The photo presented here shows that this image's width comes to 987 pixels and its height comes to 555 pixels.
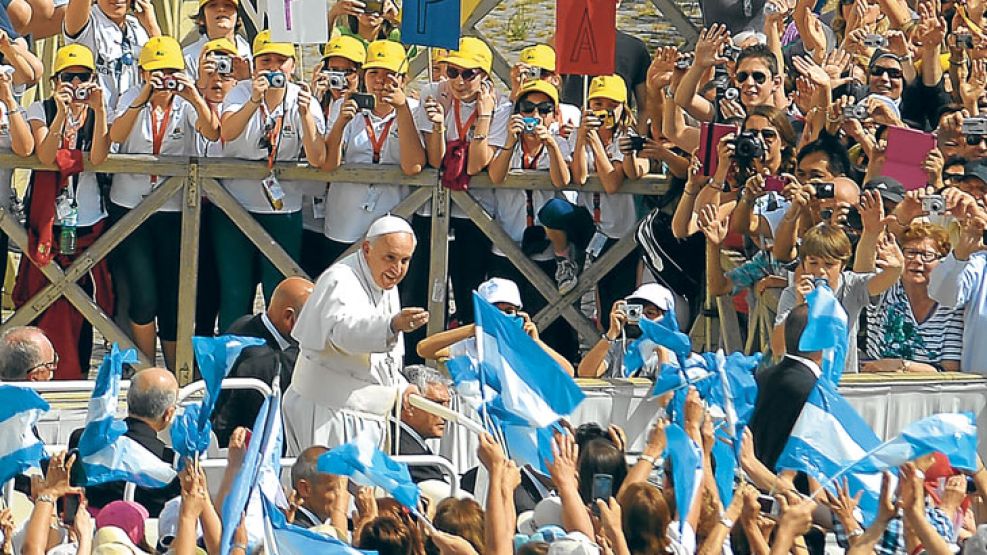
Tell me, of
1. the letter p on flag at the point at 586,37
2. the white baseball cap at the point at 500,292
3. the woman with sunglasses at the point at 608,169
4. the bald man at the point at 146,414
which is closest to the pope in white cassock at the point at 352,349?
the white baseball cap at the point at 500,292

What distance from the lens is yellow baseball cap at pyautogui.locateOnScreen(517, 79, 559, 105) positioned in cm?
1452

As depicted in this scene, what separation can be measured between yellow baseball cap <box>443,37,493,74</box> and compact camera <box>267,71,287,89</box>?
0.90 m

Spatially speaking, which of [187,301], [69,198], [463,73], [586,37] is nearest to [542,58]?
[586,37]

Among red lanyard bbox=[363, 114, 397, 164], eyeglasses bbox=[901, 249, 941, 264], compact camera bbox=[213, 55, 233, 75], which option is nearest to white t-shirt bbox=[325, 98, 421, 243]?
red lanyard bbox=[363, 114, 397, 164]

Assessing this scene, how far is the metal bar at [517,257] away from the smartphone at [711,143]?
3.79ft

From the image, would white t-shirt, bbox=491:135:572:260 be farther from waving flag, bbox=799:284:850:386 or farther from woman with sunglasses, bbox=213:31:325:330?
waving flag, bbox=799:284:850:386

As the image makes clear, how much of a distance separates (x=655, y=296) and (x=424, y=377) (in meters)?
1.29

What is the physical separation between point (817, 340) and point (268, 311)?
2.87 metres

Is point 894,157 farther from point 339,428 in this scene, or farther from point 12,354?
point 12,354

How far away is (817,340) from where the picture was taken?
1152 centimetres

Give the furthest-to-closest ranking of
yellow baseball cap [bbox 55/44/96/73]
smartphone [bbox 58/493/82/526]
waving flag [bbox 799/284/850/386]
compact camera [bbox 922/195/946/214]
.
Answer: yellow baseball cap [bbox 55/44/96/73]
compact camera [bbox 922/195/946/214]
waving flag [bbox 799/284/850/386]
smartphone [bbox 58/493/82/526]

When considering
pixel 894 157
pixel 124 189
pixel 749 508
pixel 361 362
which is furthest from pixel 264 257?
pixel 749 508

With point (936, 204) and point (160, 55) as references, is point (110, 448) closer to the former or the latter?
point (160, 55)

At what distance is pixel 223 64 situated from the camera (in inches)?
570
